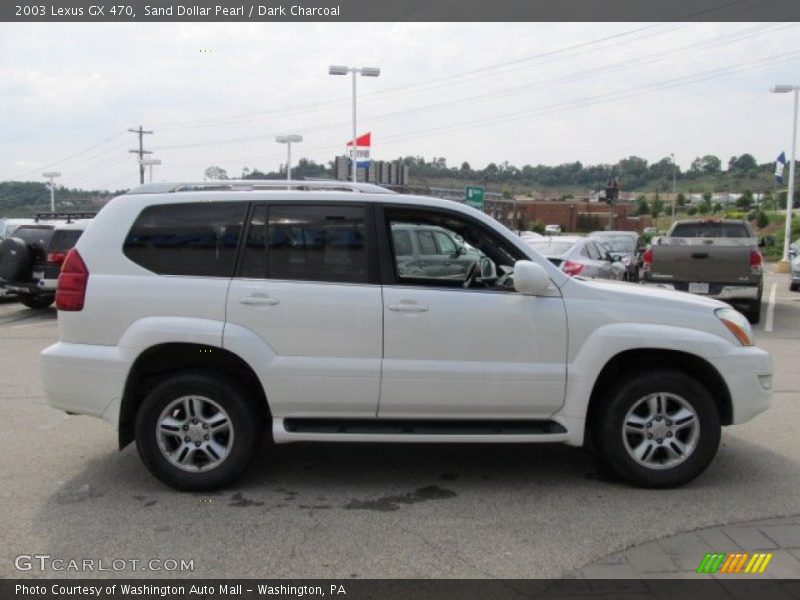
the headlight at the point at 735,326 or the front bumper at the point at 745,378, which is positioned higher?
the headlight at the point at 735,326

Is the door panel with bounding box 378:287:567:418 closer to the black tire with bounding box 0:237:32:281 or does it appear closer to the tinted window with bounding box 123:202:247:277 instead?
the tinted window with bounding box 123:202:247:277

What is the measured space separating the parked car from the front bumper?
12099mm

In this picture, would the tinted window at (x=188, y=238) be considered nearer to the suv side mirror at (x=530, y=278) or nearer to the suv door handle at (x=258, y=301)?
the suv door handle at (x=258, y=301)

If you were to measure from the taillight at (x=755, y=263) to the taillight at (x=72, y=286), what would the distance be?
11587mm

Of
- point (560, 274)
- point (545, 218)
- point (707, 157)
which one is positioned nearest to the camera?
point (560, 274)

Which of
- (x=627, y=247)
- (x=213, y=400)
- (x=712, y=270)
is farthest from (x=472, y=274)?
(x=627, y=247)

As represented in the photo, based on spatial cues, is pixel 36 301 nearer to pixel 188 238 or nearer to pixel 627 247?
pixel 188 238

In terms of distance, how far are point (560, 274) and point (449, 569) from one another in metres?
2.07

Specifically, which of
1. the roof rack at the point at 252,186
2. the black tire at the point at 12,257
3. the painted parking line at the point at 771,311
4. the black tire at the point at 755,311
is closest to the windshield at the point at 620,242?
the painted parking line at the point at 771,311

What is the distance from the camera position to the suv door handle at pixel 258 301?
4.66 meters

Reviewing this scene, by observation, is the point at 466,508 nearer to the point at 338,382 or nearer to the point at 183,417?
the point at 338,382

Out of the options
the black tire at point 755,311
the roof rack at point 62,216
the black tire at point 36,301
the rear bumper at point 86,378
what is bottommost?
the black tire at point 36,301
